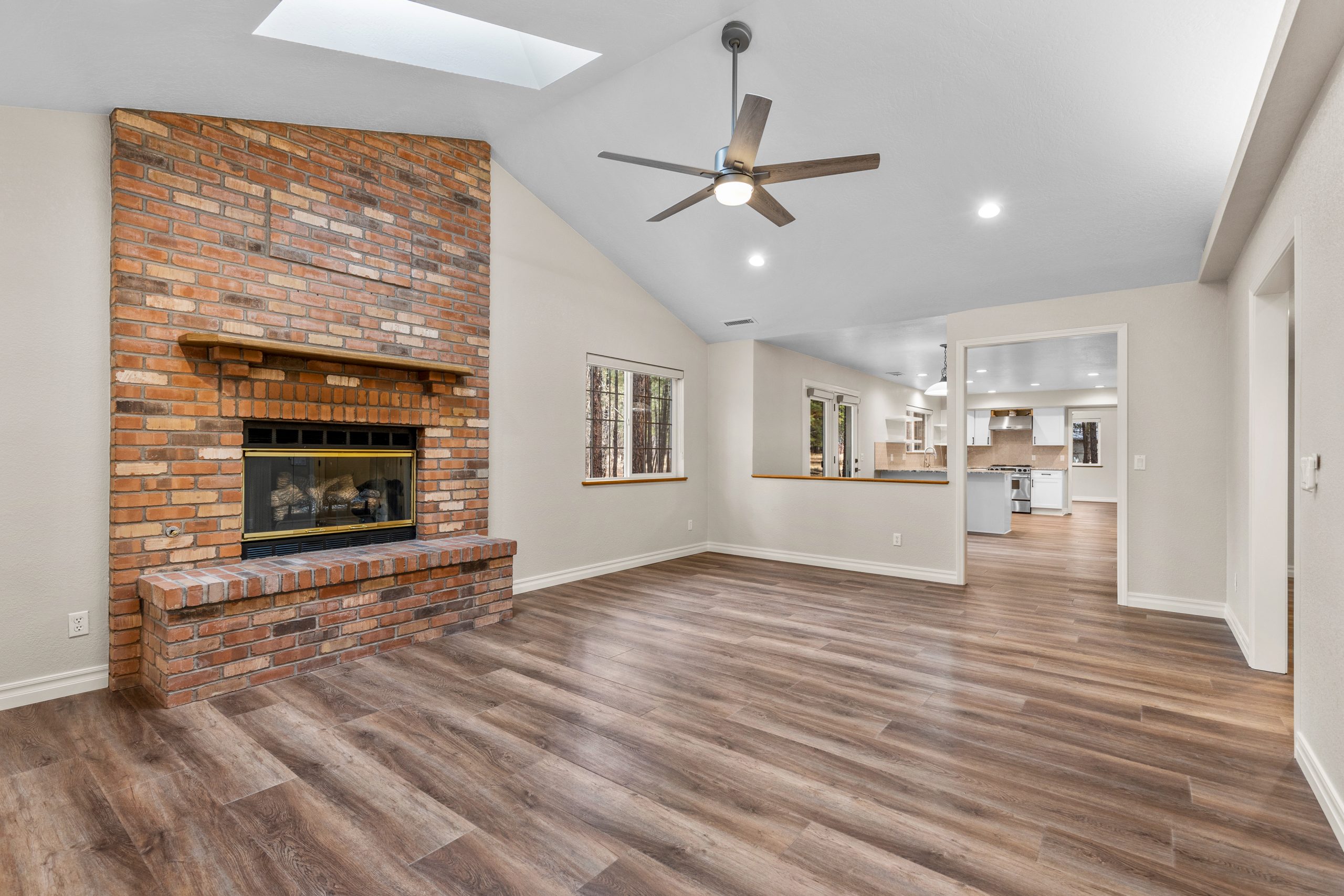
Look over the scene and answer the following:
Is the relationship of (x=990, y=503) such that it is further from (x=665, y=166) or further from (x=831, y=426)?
(x=665, y=166)

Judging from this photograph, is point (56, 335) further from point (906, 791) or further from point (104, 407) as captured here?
point (906, 791)

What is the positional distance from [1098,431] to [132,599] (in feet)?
50.4

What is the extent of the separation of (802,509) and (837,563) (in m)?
0.61

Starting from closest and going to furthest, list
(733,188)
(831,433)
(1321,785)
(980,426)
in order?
(1321,785), (733,188), (831,433), (980,426)

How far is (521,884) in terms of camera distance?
1606 mm

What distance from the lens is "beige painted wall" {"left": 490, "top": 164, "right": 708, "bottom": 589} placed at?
463 centimetres

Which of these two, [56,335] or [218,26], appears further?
[56,335]

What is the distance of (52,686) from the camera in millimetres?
2785

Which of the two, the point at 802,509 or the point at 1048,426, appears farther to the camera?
the point at 1048,426

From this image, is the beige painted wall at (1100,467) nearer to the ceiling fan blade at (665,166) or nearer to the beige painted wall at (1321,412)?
the beige painted wall at (1321,412)

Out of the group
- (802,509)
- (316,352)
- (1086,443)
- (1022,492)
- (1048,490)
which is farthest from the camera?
(1086,443)

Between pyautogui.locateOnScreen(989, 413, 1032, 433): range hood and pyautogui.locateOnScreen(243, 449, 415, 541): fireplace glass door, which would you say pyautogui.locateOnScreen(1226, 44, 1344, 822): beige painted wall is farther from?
pyautogui.locateOnScreen(989, 413, 1032, 433): range hood

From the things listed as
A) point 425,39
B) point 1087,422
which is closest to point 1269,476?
point 425,39

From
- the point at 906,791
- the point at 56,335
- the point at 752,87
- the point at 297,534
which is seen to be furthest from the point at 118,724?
the point at 752,87
